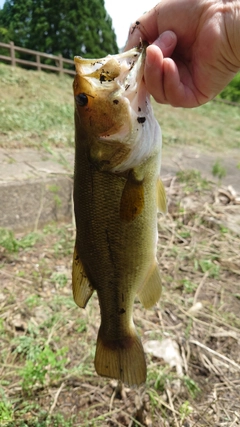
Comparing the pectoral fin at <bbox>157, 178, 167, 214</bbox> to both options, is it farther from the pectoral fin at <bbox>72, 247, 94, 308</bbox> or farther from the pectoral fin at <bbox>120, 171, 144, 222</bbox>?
the pectoral fin at <bbox>72, 247, 94, 308</bbox>

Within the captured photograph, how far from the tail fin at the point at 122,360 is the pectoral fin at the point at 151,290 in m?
0.19

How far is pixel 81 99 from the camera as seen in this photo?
1.42 metres

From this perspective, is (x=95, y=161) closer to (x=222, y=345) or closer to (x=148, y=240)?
(x=148, y=240)

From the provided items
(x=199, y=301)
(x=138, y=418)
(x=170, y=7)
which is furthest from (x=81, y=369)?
(x=170, y=7)

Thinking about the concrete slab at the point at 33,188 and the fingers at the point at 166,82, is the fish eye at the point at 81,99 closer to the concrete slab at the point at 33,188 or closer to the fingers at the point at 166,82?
the fingers at the point at 166,82

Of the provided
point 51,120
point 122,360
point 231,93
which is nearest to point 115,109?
point 122,360

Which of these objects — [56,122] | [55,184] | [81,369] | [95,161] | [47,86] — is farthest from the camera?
[47,86]

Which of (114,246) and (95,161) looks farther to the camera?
(114,246)

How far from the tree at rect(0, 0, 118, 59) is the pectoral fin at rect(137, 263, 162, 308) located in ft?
16.5

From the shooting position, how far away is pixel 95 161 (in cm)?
148

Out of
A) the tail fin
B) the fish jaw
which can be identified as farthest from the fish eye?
the tail fin

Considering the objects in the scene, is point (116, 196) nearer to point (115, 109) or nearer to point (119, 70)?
point (115, 109)

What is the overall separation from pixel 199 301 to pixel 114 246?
2036 millimetres

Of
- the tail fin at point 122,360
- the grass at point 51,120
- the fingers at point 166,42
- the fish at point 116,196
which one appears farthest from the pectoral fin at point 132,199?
the grass at point 51,120
